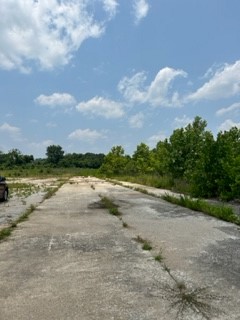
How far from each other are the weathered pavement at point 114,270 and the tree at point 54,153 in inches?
5141

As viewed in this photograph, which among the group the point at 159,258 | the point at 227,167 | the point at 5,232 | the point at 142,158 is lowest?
the point at 159,258

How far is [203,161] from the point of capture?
60.3 feet

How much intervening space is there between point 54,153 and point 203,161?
126263 mm

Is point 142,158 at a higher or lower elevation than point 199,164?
higher

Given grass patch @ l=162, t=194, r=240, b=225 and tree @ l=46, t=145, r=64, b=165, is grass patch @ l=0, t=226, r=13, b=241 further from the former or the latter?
tree @ l=46, t=145, r=64, b=165

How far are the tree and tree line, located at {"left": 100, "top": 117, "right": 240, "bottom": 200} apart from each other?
95512 millimetres

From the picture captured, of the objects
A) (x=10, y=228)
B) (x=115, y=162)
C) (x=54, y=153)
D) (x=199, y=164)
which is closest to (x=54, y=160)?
(x=54, y=153)

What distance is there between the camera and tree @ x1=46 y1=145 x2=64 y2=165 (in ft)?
456

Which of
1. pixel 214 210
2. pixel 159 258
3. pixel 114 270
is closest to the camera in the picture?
pixel 114 270

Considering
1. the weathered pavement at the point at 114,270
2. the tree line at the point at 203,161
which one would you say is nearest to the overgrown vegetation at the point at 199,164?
the tree line at the point at 203,161

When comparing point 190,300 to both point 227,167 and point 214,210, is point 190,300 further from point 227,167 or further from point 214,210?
point 227,167

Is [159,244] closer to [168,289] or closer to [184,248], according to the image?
[184,248]

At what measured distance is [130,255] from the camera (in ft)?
21.0

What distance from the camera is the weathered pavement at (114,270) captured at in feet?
13.4
